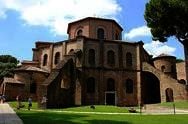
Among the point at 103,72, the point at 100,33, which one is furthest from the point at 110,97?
the point at 100,33

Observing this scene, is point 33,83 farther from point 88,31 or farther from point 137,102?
point 137,102

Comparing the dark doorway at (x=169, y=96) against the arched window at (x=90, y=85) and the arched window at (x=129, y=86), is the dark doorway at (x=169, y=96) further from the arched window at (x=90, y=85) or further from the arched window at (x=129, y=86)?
the arched window at (x=90, y=85)

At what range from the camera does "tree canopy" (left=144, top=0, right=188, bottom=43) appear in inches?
1515

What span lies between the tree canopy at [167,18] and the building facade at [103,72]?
6.66m

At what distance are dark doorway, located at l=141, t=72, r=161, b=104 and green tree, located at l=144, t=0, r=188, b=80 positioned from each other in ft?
→ 28.9

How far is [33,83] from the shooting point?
48.3 m

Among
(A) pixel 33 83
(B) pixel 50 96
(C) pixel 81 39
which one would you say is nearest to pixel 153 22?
(C) pixel 81 39

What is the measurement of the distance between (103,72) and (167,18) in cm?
1287

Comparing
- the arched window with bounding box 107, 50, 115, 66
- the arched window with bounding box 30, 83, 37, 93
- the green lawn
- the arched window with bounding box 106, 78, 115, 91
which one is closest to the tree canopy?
the arched window with bounding box 107, 50, 115, 66

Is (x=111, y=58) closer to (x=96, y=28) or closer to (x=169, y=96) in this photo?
(x=96, y=28)

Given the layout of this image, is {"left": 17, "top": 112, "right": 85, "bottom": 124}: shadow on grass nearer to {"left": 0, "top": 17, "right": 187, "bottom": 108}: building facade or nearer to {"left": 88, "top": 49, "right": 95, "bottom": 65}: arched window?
{"left": 0, "top": 17, "right": 187, "bottom": 108}: building facade

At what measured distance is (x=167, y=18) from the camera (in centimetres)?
3991

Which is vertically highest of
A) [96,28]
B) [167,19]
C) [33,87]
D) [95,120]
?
[96,28]

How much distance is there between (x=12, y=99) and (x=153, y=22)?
82.5ft
